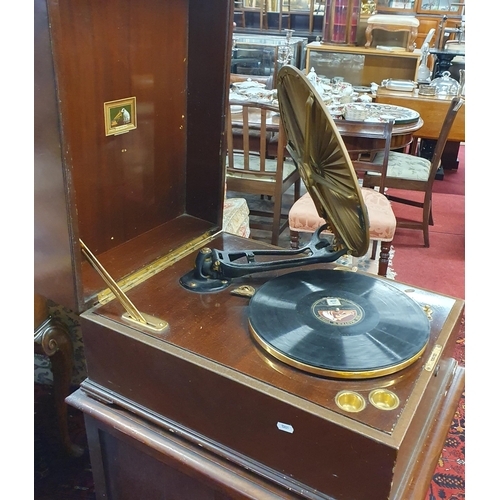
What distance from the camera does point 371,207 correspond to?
8.38 ft

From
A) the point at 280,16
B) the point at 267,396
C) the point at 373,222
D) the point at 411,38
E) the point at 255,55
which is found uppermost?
the point at 280,16

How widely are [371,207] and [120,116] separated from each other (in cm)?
170

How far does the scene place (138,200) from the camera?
1.24m

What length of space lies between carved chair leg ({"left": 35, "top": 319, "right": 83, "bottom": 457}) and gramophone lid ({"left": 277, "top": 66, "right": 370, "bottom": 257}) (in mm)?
787

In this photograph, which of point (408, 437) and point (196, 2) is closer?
point (408, 437)

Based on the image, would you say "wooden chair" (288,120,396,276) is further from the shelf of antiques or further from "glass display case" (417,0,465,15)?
"glass display case" (417,0,465,15)

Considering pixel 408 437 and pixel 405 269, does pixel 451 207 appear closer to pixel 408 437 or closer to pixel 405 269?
pixel 405 269

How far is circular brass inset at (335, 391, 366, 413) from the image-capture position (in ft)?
2.41

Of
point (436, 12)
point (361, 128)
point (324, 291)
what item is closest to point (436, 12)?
point (436, 12)

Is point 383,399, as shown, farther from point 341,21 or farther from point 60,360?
point 341,21

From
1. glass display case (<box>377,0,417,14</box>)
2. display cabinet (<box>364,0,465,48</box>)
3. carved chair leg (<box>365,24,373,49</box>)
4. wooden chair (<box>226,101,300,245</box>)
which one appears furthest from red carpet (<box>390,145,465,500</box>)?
display cabinet (<box>364,0,465,48</box>)
